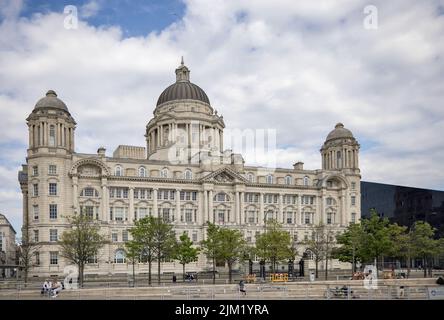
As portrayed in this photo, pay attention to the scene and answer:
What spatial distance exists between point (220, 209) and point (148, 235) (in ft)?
102

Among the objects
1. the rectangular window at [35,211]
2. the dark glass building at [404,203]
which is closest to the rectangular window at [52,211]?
the rectangular window at [35,211]

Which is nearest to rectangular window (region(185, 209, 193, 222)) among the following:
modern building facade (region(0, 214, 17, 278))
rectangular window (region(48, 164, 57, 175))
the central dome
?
rectangular window (region(48, 164, 57, 175))

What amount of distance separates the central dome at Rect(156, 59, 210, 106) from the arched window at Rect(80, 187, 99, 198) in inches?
1400

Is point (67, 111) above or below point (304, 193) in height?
above

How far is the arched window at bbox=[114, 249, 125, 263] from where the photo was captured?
83125 mm

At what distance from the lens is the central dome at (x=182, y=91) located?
4397 inches

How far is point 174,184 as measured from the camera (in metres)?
89.9

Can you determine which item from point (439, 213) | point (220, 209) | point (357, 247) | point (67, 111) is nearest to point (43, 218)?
point (67, 111)

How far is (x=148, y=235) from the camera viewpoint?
6369 cm

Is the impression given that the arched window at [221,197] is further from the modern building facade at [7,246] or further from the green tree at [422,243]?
the modern building facade at [7,246]

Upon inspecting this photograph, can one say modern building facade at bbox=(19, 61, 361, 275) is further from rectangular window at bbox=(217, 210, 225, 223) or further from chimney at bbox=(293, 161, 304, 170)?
chimney at bbox=(293, 161, 304, 170)
